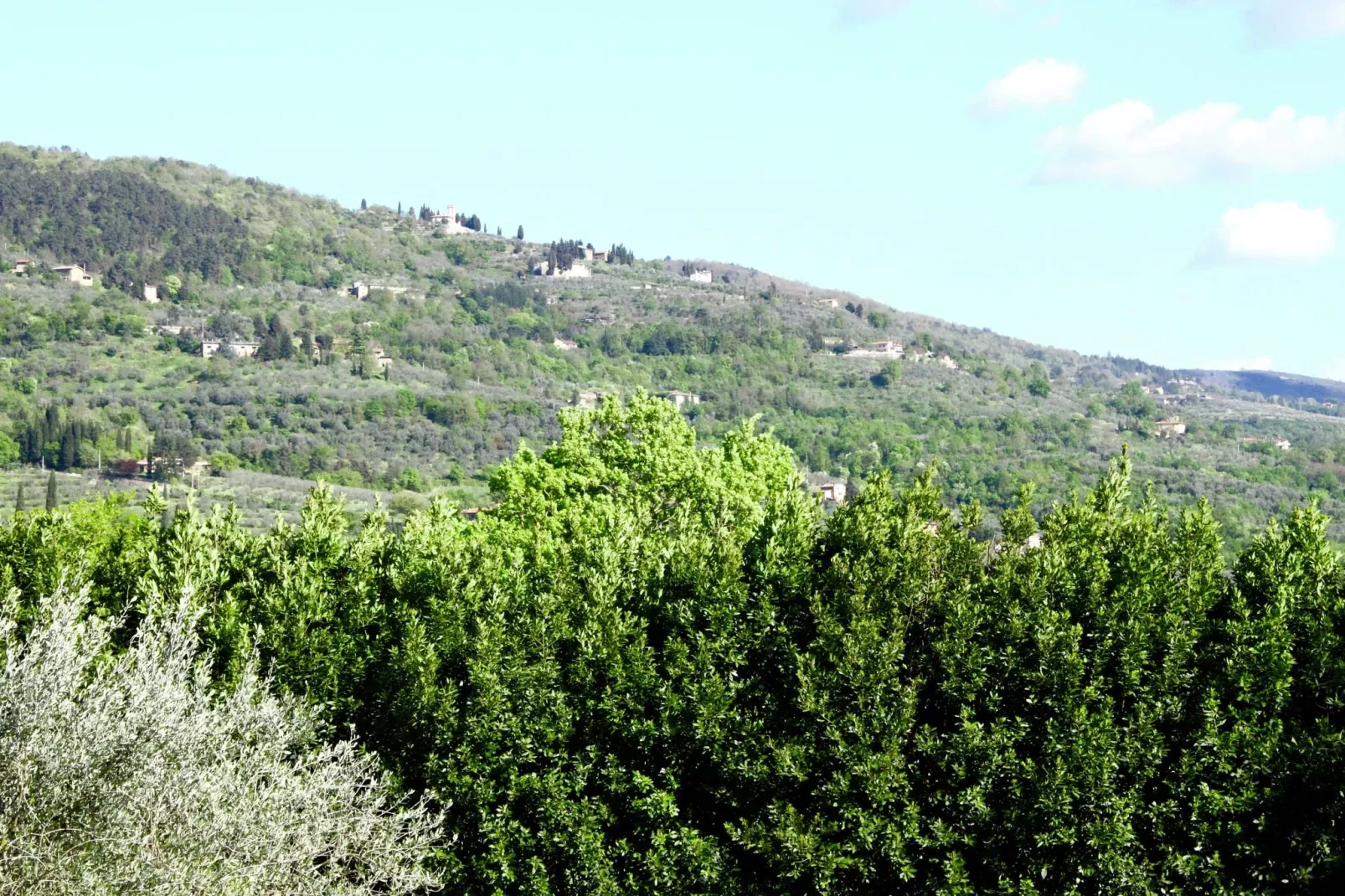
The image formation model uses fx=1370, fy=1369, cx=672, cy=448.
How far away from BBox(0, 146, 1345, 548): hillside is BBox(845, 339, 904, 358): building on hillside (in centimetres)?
220

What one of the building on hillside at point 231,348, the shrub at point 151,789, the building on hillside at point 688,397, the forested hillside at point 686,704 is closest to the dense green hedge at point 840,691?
the forested hillside at point 686,704

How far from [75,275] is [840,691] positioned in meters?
177

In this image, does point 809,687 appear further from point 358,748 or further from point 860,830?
point 358,748

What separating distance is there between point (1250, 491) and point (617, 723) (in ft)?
306

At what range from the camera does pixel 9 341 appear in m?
147

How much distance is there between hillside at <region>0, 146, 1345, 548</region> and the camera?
355ft

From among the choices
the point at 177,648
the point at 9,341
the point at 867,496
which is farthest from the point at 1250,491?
the point at 9,341

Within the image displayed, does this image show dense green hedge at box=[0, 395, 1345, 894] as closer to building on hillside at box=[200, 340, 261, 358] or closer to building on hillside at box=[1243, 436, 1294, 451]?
building on hillside at box=[1243, 436, 1294, 451]

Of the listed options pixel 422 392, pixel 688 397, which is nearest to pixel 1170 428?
pixel 688 397

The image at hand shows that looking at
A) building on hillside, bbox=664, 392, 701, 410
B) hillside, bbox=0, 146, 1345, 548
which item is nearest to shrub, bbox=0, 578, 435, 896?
hillside, bbox=0, 146, 1345, 548

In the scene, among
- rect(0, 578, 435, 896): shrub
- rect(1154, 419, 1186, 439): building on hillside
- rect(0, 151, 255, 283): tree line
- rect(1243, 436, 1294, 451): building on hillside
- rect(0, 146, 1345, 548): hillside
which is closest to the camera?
rect(0, 578, 435, 896): shrub

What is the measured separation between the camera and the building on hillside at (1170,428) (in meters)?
145

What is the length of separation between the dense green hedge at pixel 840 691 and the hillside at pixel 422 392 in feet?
175

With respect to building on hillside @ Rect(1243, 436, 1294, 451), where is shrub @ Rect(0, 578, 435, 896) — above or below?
below
